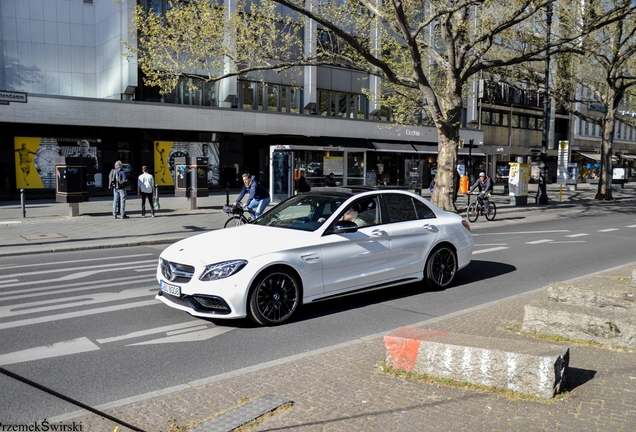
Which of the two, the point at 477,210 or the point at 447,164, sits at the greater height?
the point at 447,164

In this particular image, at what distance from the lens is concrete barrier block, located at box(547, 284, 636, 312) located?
6.07 metres

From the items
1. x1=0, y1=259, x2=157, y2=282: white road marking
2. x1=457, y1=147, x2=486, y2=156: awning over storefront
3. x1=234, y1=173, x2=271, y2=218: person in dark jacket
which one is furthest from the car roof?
x1=457, y1=147, x2=486, y2=156: awning over storefront

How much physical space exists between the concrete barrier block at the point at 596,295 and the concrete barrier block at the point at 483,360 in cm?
189

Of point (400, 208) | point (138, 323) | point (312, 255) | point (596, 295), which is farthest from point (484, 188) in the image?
point (138, 323)

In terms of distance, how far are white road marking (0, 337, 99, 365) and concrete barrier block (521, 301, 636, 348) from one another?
4.50 meters

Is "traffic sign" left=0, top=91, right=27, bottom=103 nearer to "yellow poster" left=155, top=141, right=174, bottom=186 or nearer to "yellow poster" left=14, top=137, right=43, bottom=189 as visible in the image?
"yellow poster" left=14, top=137, right=43, bottom=189

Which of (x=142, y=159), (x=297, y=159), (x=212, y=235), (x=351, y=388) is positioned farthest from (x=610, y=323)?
(x=142, y=159)

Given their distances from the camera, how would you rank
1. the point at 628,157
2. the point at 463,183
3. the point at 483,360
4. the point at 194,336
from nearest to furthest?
the point at 483,360
the point at 194,336
the point at 463,183
the point at 628,157

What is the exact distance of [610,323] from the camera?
543cm

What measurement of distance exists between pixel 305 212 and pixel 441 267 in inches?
93.7

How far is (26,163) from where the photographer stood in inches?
1064

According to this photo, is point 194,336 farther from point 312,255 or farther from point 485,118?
point 485,118

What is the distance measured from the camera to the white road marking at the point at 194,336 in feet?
20.2

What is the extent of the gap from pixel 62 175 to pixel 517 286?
49.5 ft
